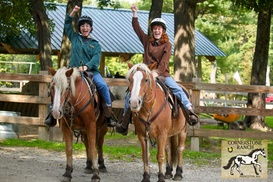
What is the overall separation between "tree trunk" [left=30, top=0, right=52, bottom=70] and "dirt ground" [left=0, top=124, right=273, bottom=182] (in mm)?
5037

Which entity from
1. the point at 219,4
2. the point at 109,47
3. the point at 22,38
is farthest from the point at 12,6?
the point at 219,4

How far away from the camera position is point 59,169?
10.3 m

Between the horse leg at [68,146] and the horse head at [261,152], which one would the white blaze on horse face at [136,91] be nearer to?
the horse leg at [68,146]

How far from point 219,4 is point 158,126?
27.1m

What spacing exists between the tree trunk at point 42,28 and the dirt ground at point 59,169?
504cm

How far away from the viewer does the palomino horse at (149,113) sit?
797 centimetres

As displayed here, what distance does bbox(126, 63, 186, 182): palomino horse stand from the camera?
7973 mm

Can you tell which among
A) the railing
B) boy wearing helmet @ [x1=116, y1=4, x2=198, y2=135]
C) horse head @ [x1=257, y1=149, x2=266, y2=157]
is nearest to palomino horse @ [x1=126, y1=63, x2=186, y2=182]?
boy wearing helmet @ [x1=116, y1=4, x2=198, y2=135]

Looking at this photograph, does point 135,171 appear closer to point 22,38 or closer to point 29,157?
point 29,157

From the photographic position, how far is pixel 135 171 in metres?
10.4

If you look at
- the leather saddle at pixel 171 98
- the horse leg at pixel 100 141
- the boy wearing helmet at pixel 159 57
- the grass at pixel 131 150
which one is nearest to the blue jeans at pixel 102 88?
the boy wearing helmet at pixel 159 57

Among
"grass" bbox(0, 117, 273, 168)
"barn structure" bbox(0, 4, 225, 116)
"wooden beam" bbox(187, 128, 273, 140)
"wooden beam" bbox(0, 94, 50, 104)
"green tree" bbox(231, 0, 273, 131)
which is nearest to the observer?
"grass" bbox(0, 117, 273, 168)

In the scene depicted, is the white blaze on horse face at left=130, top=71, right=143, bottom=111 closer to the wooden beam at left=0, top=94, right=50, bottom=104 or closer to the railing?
the railing

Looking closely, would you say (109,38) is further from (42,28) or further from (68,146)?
(68,146)
